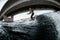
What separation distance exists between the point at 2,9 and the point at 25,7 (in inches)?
28.3

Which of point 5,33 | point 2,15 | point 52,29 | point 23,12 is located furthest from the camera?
point 23,12

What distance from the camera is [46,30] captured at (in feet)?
7.55

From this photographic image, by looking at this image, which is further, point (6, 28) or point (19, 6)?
point (19, 6)

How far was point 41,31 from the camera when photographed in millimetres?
2322

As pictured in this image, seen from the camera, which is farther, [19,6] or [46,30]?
[19,6]

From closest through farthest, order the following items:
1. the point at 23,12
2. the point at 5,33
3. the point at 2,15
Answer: the point at 5,33 < the point at 2,15 < the point at 23,12

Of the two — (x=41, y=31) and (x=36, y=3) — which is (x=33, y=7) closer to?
(x=36, y=3)

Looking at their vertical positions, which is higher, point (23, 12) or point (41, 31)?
point (23, 12)

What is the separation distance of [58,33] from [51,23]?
Answer: 0.90 ft

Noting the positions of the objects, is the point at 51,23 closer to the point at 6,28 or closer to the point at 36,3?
the point at 6,28

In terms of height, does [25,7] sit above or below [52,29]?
above

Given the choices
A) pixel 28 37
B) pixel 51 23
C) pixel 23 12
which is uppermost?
pixel 23 12

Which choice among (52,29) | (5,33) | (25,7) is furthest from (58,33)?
(25,7)

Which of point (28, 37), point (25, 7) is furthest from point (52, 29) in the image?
point (25, 7)
